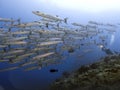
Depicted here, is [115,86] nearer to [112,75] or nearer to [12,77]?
[112,75]

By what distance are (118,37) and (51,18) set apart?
22.8ft

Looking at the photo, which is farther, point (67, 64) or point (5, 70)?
point (67, 64)

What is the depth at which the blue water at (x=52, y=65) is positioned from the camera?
1092 centimetres

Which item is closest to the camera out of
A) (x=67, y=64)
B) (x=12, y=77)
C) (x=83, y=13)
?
(x=12, y=77)

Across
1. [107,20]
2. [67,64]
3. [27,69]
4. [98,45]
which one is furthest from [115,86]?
[107,20]

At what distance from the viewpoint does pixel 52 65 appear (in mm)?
12312

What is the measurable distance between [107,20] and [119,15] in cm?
88

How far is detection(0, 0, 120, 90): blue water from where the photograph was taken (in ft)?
35.8

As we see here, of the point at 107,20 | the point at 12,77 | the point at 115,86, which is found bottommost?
the point at 12,77

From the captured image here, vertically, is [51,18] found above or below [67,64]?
above

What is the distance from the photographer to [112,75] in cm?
780

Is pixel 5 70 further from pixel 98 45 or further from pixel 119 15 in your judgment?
pixel 119 15

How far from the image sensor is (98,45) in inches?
573

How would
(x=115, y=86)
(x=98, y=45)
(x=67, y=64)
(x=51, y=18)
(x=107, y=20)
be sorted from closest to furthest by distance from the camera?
(x=115, y=86) → (x=51, y=18) → (x=67, y=64) → (x=98, y=45) → (x=107, y=20)
